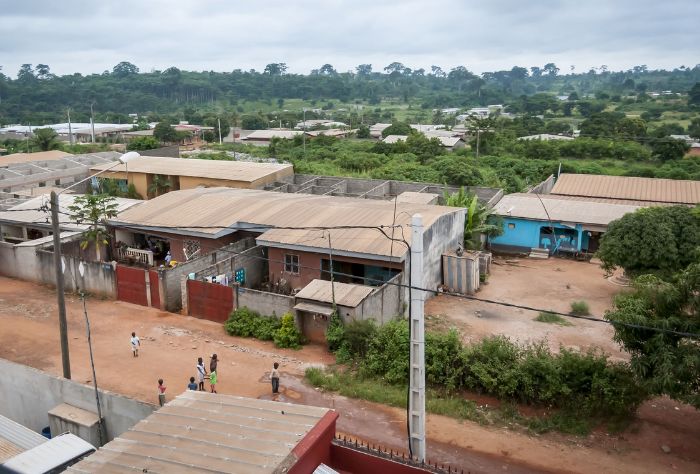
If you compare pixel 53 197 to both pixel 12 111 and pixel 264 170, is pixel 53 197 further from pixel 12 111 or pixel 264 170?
pixel 12 111

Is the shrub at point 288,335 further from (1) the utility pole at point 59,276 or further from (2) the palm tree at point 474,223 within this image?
(2) the palm tree at point 474,223

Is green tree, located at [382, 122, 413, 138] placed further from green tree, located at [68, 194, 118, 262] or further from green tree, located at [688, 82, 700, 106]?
green tree, located at [688, 82, 700, 106]

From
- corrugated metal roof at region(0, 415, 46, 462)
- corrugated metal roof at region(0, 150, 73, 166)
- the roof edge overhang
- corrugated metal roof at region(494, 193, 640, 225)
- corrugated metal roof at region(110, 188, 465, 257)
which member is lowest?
corrugated metal roof at region(0, 415, 46, 462)

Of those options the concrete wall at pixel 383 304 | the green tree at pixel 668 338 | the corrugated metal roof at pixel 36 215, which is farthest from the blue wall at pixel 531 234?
the corrugated metal roof at pixel 36 215

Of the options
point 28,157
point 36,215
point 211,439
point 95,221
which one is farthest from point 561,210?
point 28,157

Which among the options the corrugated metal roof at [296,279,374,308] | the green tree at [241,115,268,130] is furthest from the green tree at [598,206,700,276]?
the green tree at [241,115,268,130]

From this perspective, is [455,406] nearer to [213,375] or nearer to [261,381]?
[261,381]

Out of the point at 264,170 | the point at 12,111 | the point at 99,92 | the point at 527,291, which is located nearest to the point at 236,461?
the point at 527,291
